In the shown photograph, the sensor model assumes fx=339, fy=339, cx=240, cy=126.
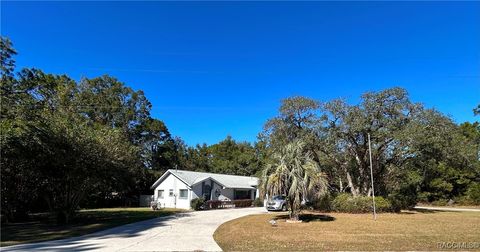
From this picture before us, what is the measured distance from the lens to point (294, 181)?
62.0ft

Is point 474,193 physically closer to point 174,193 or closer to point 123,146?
point 174,193

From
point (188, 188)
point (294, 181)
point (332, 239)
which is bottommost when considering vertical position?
point (332, 239)

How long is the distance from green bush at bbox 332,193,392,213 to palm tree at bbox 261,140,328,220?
7457 mm

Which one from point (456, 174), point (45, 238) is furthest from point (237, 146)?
point (45, 238)

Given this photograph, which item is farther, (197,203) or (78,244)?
(197,203)

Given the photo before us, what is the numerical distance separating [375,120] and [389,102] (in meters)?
1.80

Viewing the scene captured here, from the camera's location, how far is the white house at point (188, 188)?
35938mm

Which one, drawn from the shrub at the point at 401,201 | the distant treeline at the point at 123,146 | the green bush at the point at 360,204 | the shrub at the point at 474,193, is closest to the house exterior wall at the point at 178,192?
the distant treeline at the point at 123,146

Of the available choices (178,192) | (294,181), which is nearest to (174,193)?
(178,192)

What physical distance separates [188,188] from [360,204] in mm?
17699

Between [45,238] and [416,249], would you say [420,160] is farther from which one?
[45,238]

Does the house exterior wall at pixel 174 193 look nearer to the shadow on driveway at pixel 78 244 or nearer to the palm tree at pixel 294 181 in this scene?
the palm tree at pixel 294 181

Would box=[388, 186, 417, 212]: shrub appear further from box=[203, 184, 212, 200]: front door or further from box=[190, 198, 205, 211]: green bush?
box=[203, 184, 212, 200]: front door

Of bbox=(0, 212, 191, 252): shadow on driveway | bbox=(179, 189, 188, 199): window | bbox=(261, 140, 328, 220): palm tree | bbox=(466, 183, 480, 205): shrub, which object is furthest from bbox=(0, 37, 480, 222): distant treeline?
bbox=(179, 189, 188, 199): window
